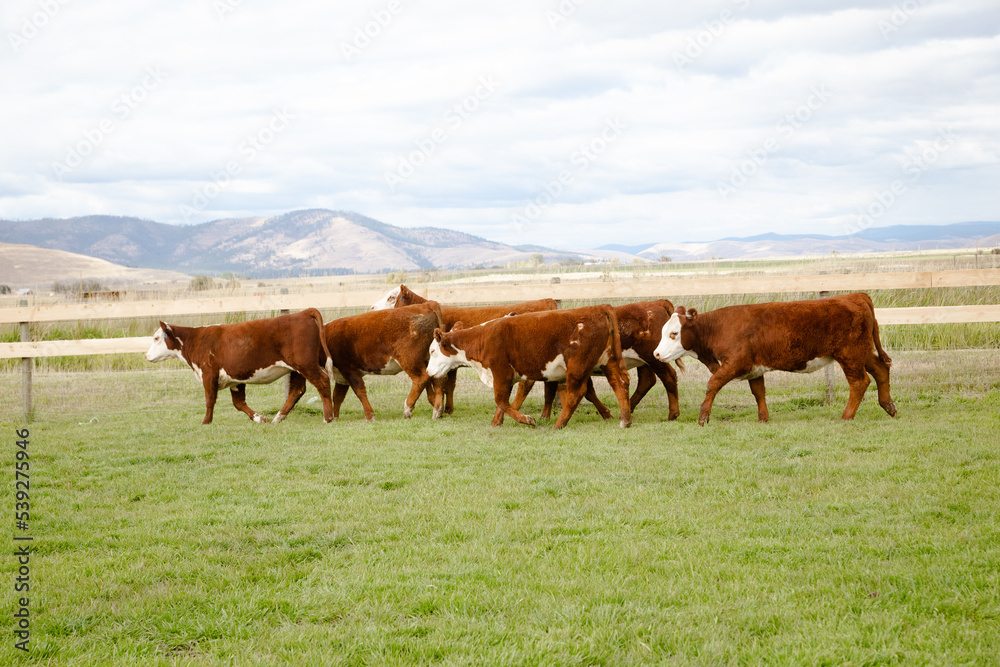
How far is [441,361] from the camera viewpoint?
889 centimetres

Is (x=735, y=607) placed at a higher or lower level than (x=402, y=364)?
lower

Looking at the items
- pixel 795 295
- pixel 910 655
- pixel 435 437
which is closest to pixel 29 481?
pixel 435 437

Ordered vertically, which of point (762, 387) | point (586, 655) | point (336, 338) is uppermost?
point (336, 338)

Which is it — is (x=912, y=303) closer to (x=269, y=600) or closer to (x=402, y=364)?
(x=402, y=364)

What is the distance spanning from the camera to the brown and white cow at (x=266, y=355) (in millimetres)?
9133

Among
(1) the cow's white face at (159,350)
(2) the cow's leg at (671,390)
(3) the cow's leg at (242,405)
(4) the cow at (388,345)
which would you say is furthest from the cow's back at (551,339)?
(1) the cow's white face at (159,350)

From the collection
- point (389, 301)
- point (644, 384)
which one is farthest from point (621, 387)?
point (389, 301)

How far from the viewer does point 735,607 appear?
3.46 meters

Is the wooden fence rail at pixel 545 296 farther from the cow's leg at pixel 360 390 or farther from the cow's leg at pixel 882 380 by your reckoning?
the cow's leg at pixel 360 390

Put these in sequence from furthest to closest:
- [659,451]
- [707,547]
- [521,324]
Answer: [521,324]
[659,451]
[707,547]

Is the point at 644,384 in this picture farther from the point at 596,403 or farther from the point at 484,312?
the point at 484,312

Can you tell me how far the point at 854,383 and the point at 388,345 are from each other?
510 centimetres

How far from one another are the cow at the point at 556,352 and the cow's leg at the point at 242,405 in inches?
110

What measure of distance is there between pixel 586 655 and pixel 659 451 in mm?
3798
